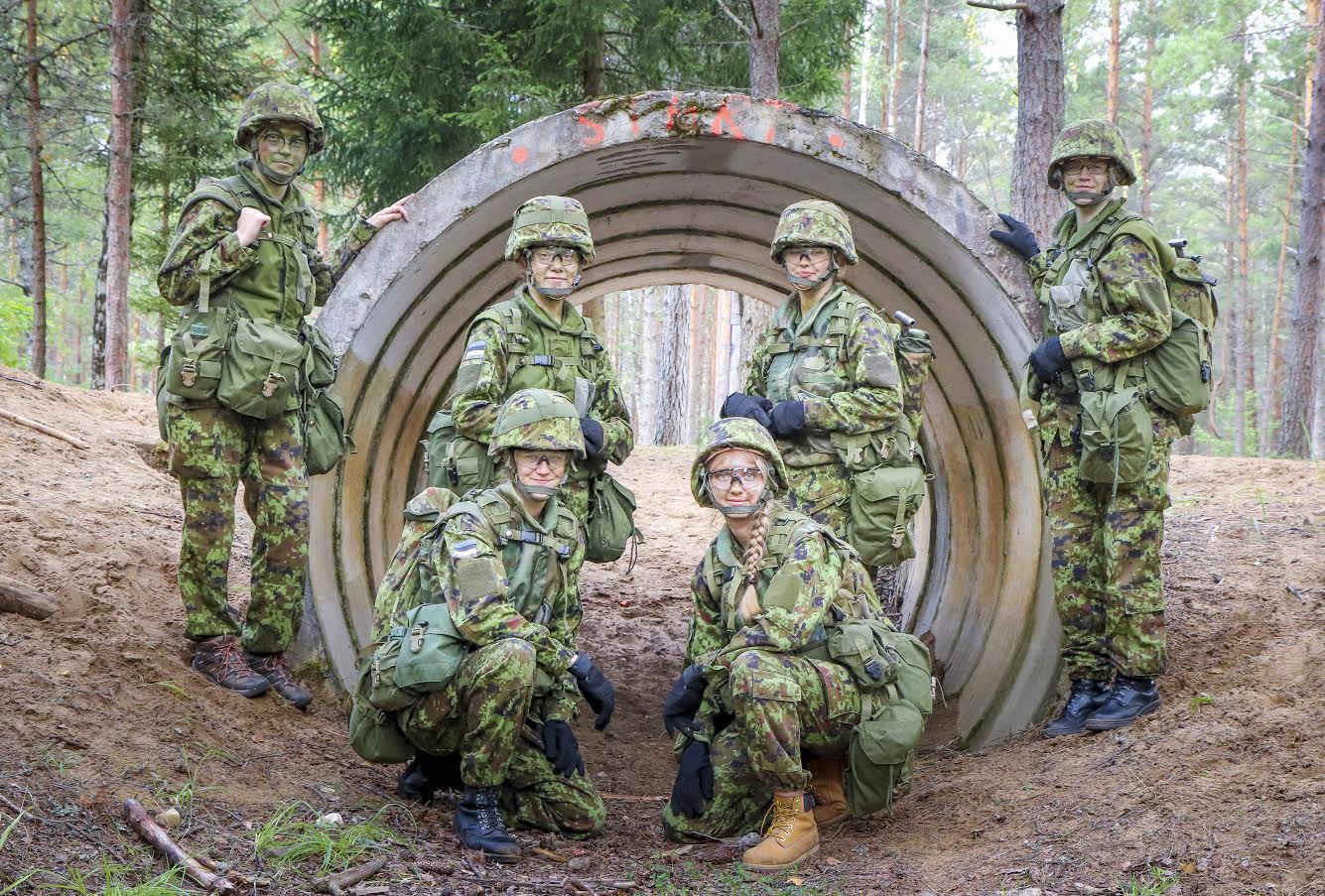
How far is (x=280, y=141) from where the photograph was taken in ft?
17.3

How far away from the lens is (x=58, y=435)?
25.5 feet

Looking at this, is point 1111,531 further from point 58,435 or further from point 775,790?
point 58,435

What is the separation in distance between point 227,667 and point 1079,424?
381 centimetres

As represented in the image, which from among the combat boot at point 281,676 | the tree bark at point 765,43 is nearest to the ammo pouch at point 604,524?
the combat boot at point 281,676

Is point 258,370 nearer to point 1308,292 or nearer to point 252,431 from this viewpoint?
point 252,431

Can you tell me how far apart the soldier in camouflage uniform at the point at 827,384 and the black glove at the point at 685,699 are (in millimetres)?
1131

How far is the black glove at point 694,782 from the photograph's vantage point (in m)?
4.59

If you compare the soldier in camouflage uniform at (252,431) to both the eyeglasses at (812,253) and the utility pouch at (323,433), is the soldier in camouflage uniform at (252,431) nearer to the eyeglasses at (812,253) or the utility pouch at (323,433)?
the utility pouch at (323,433)

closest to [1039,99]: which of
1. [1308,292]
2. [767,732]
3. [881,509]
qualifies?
[881,509]

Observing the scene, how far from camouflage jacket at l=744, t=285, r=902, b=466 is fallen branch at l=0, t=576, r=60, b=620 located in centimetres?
322

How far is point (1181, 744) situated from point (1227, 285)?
101 feet

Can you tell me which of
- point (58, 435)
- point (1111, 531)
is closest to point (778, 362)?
point (1111, 531)

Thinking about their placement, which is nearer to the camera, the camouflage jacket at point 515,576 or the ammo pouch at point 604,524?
the camouflage jacket at point 515,576

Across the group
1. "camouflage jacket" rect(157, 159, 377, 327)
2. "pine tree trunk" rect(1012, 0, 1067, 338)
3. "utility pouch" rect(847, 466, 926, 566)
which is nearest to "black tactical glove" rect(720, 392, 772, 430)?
"utility pouch" rect(847, 466, 926, 566)
